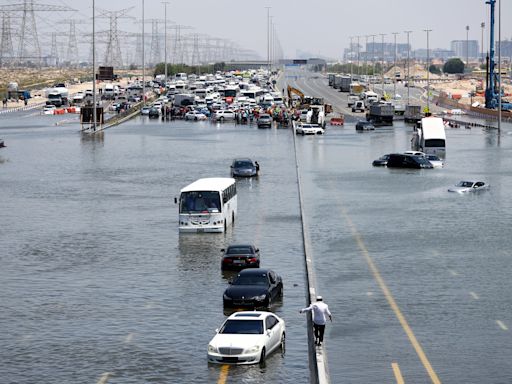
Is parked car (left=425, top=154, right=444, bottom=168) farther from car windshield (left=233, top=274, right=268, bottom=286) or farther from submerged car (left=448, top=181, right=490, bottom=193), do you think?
car windshield (left=233, top=274, right=268, bottom=286)

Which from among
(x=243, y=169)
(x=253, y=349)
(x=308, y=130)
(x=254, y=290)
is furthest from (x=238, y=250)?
(x=308, y=130)

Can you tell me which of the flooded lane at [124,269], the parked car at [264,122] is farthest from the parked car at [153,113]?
the flooded lane at [124,269]

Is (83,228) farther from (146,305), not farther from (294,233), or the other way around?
(146,305)

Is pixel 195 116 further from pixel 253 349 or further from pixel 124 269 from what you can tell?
pixel 253 349

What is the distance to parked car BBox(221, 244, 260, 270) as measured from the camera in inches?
1586

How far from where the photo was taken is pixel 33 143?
106 metres

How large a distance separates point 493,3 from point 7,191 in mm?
101746

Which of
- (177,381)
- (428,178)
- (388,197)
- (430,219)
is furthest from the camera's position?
(428,178)

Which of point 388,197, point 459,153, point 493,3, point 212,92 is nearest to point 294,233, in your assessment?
point 388,197

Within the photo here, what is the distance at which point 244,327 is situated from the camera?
92.5 feet

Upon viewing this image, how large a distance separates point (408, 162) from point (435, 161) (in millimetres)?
3024

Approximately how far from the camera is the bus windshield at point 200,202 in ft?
160

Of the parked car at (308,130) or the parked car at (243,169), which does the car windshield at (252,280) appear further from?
the parked car at (308,130)

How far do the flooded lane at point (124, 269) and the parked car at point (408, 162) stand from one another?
23.3 feet
